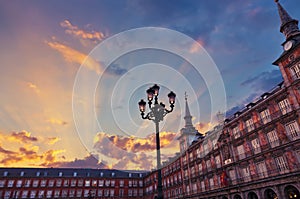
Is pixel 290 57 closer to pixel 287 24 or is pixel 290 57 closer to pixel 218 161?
pixel 287 24

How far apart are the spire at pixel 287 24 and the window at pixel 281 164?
13968mm

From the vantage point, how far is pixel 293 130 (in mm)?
A: 21656

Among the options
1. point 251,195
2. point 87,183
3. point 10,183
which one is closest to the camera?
point 251,195

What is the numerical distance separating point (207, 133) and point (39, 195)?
50.0 meters

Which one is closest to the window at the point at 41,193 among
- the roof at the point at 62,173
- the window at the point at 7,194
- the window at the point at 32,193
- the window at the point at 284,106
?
the window at the point at 32,193

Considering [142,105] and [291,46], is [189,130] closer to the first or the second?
[291,46]

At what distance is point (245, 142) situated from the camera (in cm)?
2770

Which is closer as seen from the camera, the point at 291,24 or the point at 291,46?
the point at 291,46

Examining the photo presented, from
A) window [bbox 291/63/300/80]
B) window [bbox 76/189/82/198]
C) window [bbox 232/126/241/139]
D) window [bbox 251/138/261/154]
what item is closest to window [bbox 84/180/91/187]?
window [bbox 76/189/82/198]

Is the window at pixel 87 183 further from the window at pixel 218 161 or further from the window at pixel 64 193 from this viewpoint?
the window at pixel 218 161

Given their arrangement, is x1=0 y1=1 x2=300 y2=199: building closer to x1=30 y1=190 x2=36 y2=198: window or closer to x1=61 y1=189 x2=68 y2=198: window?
x1=61 y1=189 x2=68 y2=198: window

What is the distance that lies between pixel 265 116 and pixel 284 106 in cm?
272

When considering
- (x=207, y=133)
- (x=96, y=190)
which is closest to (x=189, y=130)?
(x=207, y=133)

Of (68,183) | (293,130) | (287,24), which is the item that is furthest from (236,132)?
(68,183)
